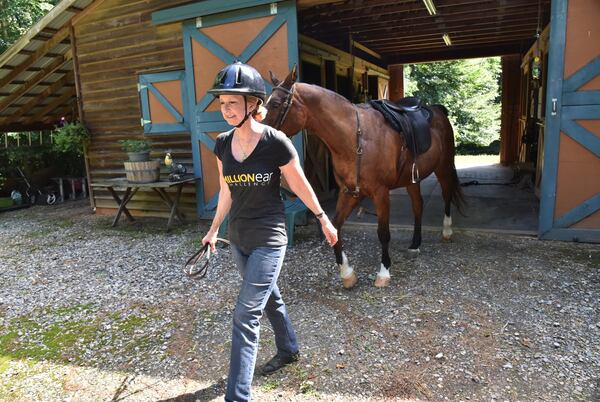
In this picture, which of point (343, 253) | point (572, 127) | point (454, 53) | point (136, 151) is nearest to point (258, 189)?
point (343, 253)

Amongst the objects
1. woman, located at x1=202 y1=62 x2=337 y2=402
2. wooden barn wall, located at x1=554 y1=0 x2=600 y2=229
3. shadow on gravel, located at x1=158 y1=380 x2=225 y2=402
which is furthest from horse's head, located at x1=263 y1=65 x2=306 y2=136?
wooden barn wall, located at x1=554 y1=0 x2=600 y2=229

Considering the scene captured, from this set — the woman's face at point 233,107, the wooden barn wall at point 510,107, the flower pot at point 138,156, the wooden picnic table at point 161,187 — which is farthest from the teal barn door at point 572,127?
the wooden barn wall at point 510,107

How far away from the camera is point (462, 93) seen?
20828mm

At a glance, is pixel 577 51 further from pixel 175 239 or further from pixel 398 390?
pixel 175 239

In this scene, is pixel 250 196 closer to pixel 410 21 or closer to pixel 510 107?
pixel 410 21

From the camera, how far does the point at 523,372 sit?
265cm

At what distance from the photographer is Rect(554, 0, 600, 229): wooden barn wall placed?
14.9 ft

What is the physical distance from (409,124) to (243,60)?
2.77m

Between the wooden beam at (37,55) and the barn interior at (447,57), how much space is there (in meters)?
4.27

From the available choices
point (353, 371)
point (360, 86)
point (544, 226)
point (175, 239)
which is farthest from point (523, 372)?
point (360, 86)

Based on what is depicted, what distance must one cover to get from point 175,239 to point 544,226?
4729 millimetres

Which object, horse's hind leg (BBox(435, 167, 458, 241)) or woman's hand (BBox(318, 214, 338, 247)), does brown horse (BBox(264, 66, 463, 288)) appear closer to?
horse's hind leg (BBox(435, 167, 458, 241))

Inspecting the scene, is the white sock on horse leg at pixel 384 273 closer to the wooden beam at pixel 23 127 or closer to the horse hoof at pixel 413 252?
the horse hoof at pixel 413 252

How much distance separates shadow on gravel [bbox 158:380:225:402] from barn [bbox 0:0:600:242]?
3.79 m
